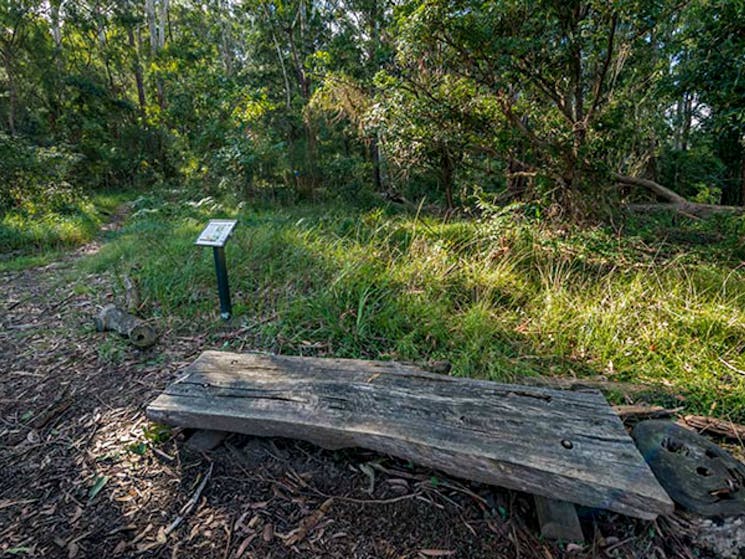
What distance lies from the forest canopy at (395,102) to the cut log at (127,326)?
163 inches

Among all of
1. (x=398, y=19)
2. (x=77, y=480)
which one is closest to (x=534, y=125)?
(x=398, y=19)

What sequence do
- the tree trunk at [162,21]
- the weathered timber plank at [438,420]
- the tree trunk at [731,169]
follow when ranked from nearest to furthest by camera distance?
1. the weathered timber plank at [438,420]
2. the tree trunk at [731,169]
3. the tree trunk at [162,21]

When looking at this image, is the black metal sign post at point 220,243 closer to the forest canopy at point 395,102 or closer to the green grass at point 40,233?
the forest canopy at point 395,102

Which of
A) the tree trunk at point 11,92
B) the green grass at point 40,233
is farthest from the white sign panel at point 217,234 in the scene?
the tree trunk at point 11,92

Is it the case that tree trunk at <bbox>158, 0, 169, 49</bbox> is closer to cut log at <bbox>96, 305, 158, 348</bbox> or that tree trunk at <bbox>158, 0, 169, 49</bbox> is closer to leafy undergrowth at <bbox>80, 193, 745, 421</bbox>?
leafy undergrowth at <bbox>80, 193, 745, 421</bbox>

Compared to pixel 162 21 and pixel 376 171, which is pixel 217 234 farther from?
pixel 162 21

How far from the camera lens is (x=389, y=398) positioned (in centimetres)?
170

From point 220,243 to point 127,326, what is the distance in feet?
3.24

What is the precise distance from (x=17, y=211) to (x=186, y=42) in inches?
456

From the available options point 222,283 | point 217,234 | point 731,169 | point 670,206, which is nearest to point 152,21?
point 217,234

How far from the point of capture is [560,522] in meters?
1.30

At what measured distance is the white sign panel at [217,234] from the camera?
8.71ft

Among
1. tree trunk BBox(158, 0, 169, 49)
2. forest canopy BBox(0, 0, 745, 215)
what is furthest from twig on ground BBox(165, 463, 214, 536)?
tree trunk BBox(158, 0, 169, 49)

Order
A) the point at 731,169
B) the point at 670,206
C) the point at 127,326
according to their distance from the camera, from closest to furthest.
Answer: the point at 127,326, the point at 670,206, the point at 731,169
